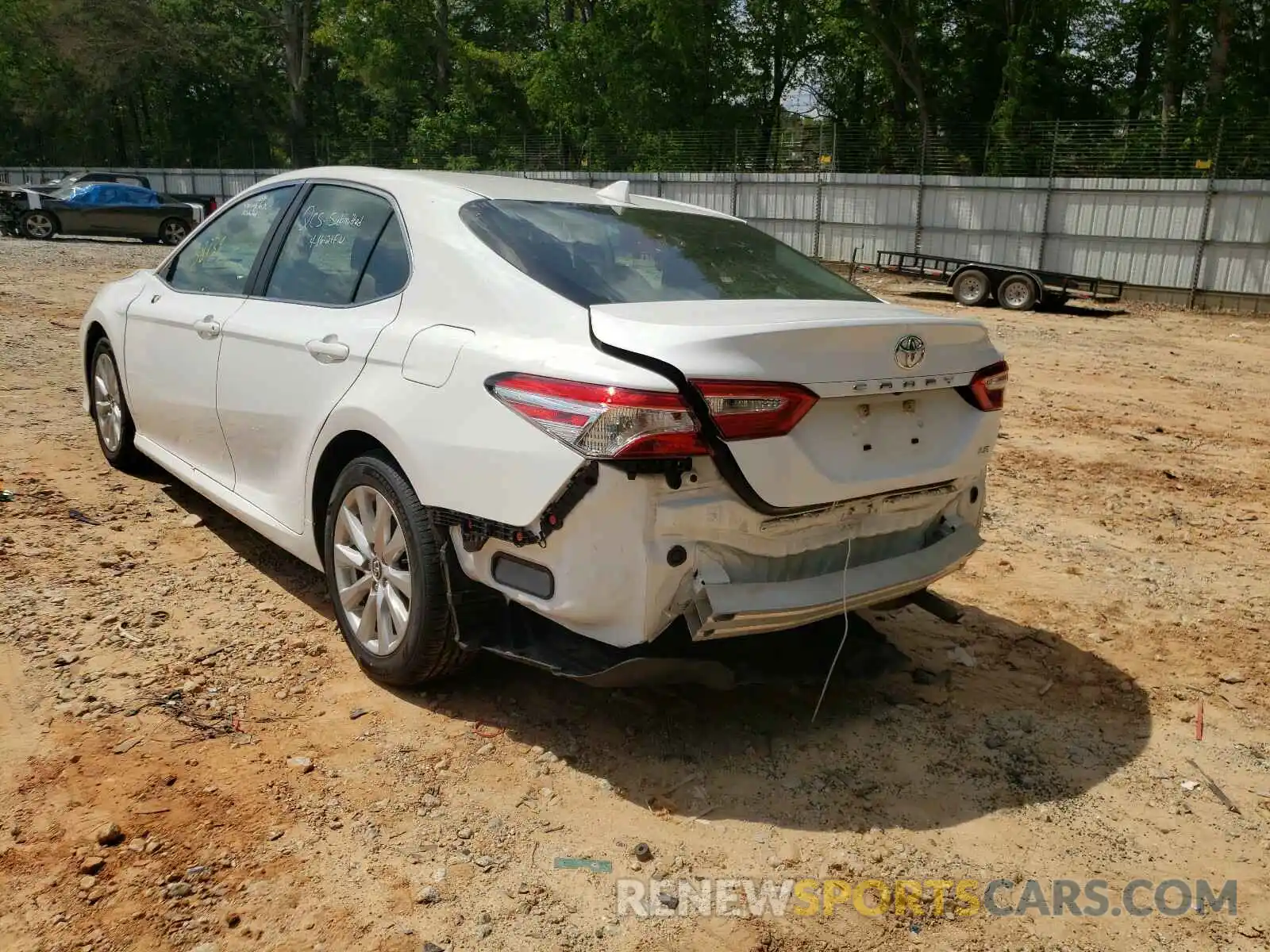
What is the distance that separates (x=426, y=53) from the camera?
38719mm

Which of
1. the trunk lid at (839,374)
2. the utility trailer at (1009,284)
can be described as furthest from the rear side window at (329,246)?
the utility trailer at (1009,284)

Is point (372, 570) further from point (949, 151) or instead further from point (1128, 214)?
point (949, 151)

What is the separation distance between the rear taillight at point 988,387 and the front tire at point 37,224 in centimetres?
2368

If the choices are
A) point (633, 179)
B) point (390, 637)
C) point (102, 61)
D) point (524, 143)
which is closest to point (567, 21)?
point (524, 143)

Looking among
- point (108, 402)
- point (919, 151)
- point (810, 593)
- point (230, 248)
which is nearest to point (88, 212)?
point (919, 151)

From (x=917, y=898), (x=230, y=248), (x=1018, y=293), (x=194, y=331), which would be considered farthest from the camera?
(x=1018, y=293)

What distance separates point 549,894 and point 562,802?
0.39 meters

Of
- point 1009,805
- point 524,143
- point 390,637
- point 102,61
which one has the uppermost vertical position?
point 102,61

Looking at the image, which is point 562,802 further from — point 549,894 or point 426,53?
point 426,53

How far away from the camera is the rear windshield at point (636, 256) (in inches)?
122

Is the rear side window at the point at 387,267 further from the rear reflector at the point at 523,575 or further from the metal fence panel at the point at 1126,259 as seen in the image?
the metal fence panel at the point at 1126,259

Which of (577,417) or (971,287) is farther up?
(577,417)

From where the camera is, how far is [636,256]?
11.0 feet

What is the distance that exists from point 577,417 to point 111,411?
3.90 meters
